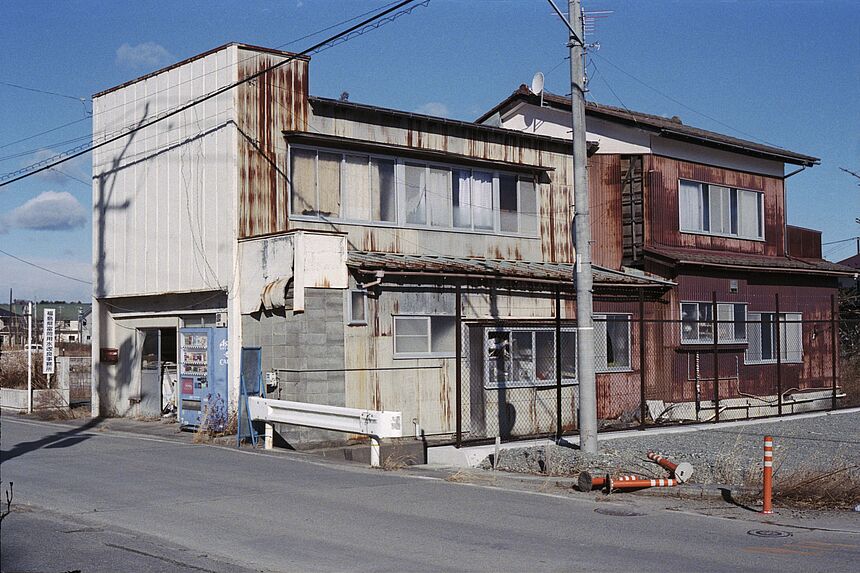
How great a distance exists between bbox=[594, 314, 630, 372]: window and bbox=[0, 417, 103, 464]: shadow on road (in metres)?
11.7

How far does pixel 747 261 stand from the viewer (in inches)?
1020

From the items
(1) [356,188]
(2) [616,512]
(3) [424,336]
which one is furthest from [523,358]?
(2) [616,512]

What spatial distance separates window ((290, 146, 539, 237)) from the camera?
62.3 feet

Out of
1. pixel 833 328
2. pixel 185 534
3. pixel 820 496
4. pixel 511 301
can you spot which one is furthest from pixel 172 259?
pixel 833 328

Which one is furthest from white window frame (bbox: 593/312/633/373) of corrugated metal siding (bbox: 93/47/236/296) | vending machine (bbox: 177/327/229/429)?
corrugated metal siding (bbox: 93/47/236/296)

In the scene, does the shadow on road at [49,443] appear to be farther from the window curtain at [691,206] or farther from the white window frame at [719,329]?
the window curtain at [691,206]

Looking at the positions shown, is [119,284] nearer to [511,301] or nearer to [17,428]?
[17,428]

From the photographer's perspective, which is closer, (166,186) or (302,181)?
(302,181)

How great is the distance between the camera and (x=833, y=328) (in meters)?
24.4

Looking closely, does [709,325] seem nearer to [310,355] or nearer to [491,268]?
[491,268]

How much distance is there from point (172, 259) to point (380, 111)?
18.1ft

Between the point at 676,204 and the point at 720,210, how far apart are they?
216 centimetres

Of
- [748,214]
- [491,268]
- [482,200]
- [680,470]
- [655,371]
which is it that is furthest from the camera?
[748,214]

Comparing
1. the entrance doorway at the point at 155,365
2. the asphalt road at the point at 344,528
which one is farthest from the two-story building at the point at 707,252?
the asphalt road at the point at 344,528
